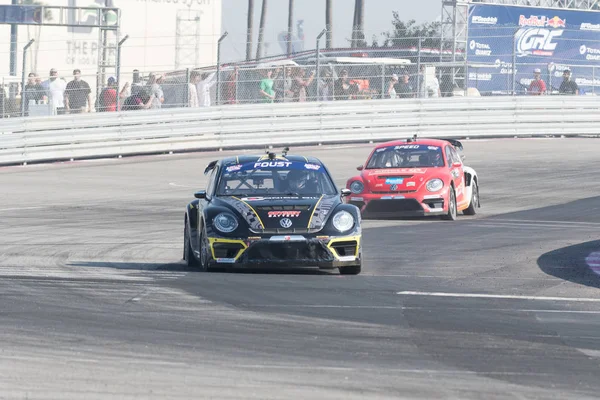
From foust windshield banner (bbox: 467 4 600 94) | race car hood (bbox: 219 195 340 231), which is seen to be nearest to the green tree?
foust windshield banner (bbox: 467 4 600 94)

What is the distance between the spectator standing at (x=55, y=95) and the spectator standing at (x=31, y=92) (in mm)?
190

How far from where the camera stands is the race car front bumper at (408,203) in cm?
1716

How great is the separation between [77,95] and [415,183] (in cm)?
1218

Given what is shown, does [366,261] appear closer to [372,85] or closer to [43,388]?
[43,388]

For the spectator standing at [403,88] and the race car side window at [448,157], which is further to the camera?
the spectator standing at [403,88]

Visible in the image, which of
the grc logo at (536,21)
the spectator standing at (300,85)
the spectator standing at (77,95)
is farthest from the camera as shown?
the grc logo at (536,21)

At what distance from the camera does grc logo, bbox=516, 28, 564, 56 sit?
44.3 m

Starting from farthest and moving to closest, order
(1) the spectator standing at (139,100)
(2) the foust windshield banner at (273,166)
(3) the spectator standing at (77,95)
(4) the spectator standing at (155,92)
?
(4) the spectator standing at (155,92) < (1) the spectator standing at (139,100) < (3) the spectator standing at (77,95) < (2) the foust windshield banner at (273,166)

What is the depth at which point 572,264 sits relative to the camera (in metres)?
12.4

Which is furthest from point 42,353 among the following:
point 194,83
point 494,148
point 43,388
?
point 494,148

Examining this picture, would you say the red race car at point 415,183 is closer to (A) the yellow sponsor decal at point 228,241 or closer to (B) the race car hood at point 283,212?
(B) the race car hood at point 283,212

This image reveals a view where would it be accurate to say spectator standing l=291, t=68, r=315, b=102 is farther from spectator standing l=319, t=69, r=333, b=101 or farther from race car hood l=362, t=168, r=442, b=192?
race car hood l=362, t=168, r=442, b=192

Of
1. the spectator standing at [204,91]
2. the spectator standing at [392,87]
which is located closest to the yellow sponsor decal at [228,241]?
the spectator standing at [204,91]

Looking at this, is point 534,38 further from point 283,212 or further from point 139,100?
point 283,212
